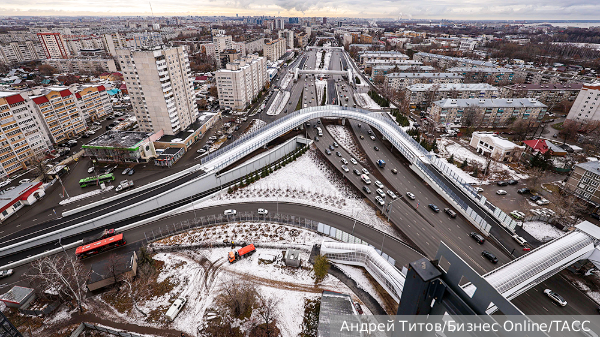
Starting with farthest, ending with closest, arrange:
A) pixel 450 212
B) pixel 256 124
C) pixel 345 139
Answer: pixel 256 124 < pixel 345 139 < pixel 450 212

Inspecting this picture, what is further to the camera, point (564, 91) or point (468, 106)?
point (564, 91)

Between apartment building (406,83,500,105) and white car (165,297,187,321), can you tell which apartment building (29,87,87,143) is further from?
apartment building (406,83,500,105)

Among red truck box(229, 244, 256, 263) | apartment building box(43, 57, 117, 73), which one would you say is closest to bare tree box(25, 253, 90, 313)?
red truck box(229, 244, 256, 263)

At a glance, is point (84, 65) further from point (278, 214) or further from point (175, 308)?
point (175, 308)

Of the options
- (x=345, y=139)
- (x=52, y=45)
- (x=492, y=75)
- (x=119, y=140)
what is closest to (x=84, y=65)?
(x=52, y=45)

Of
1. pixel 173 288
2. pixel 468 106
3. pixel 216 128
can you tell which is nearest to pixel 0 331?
pixel 173 288

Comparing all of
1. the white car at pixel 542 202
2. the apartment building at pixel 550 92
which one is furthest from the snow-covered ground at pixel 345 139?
the apartment building at pixel 550 92

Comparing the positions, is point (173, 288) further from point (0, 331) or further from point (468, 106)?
point (468, 106)
